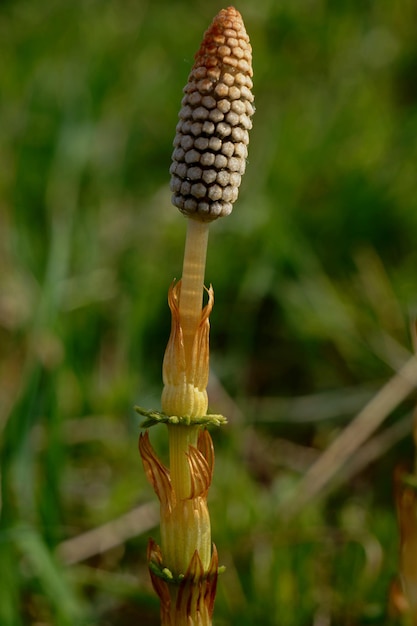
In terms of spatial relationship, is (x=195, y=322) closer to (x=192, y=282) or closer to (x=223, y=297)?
(x=192, y=282)

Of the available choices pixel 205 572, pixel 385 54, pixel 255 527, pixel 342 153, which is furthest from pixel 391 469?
pixel 385 54

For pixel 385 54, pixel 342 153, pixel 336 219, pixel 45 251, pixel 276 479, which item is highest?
pixel 385 54

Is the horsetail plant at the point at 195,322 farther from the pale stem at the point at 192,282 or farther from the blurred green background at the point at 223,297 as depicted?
the blurred green background at the point at 223,297

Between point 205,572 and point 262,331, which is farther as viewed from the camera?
point 262,331

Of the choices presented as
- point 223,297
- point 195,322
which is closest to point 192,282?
point 195,322

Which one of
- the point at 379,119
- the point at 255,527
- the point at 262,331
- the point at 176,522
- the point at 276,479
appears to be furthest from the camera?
the point at 379,119

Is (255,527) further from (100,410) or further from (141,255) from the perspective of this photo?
(141,255)
